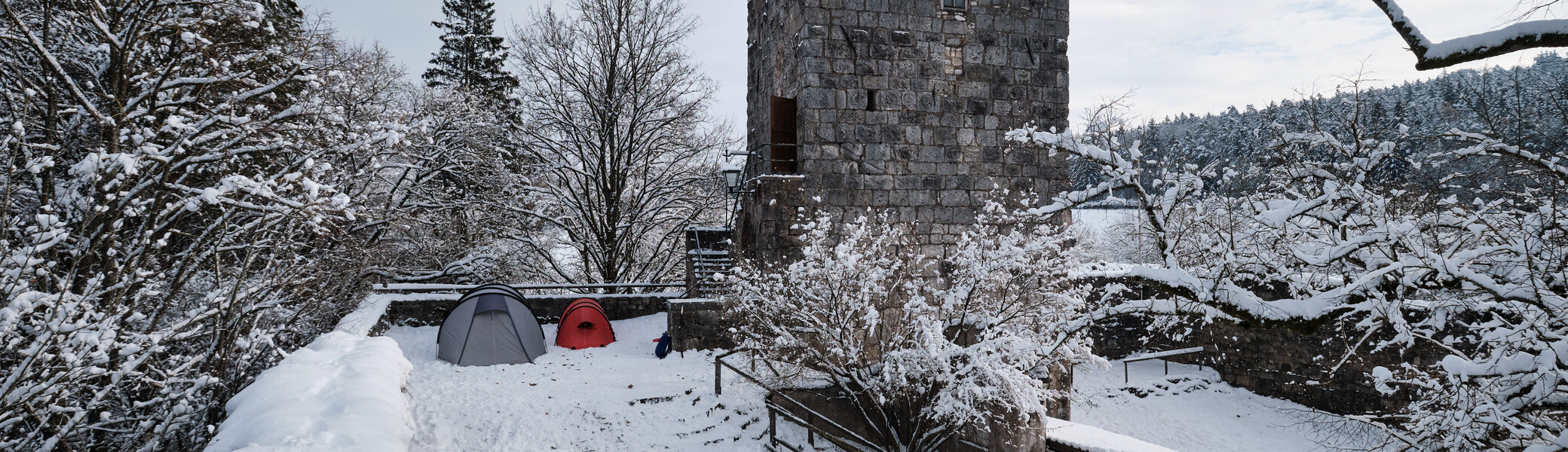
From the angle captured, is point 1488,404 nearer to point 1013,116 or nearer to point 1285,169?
point 1285,169

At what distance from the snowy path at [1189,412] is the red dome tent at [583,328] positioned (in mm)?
7652

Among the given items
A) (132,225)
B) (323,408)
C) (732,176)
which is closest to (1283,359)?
(732,176)

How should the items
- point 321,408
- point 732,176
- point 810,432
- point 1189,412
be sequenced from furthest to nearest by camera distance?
point 1189,412
point 732,176
point 810,432
point 321,408

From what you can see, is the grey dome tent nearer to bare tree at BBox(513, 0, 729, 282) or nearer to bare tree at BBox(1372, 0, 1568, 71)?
bare tree at BBox(513, 0, 729, 282)

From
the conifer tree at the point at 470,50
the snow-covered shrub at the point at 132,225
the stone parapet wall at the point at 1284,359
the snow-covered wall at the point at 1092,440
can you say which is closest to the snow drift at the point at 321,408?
the snow-covered shrub at the point at 132,225

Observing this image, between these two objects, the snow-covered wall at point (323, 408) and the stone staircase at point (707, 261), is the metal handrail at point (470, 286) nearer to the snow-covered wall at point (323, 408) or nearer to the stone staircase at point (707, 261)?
the stone staircase at point (707, 261)

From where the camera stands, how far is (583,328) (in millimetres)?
12062

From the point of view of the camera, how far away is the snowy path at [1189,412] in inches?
501

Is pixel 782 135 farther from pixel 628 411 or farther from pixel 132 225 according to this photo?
pixel 132 225

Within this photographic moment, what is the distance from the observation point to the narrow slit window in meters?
9.57

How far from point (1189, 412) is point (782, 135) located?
1007 centimetres

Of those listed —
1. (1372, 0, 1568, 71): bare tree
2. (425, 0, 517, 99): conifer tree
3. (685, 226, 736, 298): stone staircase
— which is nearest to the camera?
(1372, 0, 1568, 71): bare tree

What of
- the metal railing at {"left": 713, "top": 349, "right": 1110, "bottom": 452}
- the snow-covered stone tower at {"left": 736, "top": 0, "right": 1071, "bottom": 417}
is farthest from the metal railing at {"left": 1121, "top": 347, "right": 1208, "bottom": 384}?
the metal railing at {"left": 713, "top": 349, "right": 1110, "bottom": 452}

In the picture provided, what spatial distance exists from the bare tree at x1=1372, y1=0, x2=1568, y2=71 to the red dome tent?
10521 mm
